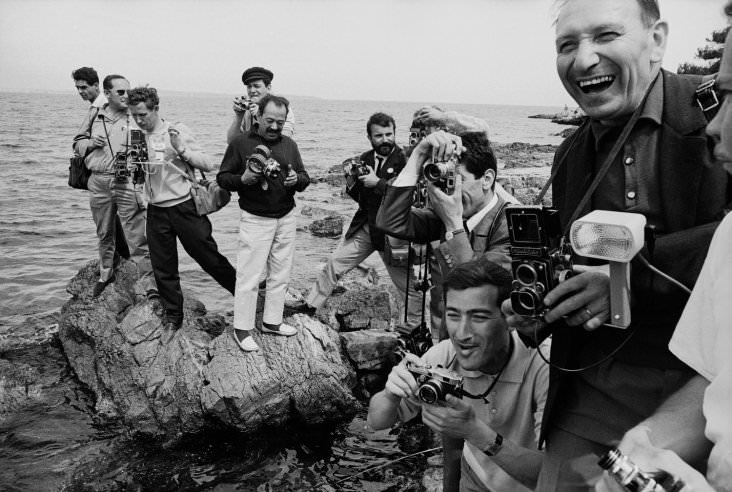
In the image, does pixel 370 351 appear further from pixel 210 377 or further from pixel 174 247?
pixel 174 247

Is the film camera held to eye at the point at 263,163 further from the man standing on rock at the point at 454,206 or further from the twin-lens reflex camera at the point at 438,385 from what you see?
the twin-lens reflex camera at the point at 438,385

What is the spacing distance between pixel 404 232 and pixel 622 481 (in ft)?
8.91

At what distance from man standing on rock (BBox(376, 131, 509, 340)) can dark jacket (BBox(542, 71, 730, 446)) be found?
1.35 meters

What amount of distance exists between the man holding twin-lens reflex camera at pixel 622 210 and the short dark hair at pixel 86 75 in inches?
280

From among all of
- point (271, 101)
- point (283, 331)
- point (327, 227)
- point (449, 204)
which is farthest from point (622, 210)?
point (327, 227)

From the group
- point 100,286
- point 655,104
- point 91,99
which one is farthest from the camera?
point 91,99

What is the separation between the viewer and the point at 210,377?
549cm

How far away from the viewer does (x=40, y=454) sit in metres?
5.28

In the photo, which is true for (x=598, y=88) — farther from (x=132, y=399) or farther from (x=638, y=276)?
(x=132, y=399)

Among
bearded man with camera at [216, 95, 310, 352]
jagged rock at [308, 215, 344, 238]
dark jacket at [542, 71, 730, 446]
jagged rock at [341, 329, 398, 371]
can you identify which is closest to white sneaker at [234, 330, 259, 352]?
bearded man with camera at [216, 95, 310, 352]

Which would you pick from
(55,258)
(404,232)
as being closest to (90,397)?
(404,232)

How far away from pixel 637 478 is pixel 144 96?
5607mm

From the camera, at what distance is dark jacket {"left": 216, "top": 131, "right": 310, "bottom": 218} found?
5.36m

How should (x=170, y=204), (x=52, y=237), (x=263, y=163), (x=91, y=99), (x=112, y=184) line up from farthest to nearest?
(x=52, y=237) → (x=91, y=99) → (x=112, y=184) → (x=170, y=204) → (x=263, y=163)
